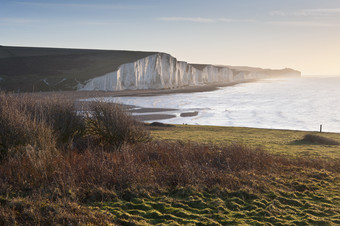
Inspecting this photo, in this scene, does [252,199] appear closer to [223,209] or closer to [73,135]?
[223,209]

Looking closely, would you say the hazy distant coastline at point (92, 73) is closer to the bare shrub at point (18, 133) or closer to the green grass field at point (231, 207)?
the bare shrub at point (18, 133)

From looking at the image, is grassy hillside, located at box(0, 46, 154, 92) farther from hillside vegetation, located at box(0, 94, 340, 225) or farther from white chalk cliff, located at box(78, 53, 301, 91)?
hillside vegetation, located at box(0, 94, 340, 225)

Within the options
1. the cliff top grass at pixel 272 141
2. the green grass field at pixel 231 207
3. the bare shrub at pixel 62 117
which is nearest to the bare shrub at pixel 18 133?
the bare shrub at pixel 62 117

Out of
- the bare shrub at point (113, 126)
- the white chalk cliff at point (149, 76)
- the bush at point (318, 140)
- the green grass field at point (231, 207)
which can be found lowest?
the bush at point (318, 140)

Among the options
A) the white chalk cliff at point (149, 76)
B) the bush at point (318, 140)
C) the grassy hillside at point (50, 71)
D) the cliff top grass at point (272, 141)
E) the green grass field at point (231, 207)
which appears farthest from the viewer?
the white chalk cliff at point (149, 76)

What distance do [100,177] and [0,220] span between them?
260cm

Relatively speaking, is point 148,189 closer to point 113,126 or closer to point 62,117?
point 113,126

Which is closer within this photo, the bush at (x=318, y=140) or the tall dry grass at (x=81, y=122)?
the tall dry grass at (x=81, y=122)

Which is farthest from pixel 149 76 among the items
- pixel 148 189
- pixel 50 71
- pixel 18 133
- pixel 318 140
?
pixel 148 189

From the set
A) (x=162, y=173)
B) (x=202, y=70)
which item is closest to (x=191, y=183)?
(x=162, y=173)

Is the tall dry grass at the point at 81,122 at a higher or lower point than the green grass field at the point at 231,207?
higher

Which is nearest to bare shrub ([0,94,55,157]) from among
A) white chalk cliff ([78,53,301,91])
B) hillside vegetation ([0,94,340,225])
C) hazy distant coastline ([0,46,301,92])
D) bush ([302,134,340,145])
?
hillside vegetation ([0,94,340,225])

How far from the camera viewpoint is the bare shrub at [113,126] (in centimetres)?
1152

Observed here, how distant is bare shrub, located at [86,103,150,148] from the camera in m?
11.5
